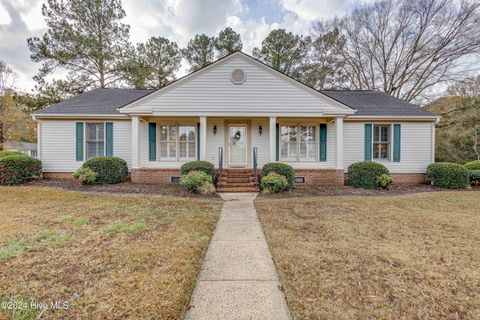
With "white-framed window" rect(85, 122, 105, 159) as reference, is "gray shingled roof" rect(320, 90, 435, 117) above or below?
above

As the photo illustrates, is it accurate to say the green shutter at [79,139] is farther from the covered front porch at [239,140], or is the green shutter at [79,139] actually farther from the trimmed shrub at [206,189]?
the trimmed shrub at [206,189]

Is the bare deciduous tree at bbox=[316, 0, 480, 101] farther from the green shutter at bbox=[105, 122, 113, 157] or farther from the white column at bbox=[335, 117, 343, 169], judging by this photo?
the green shutter at bbox=[105, 122, 113, 157]

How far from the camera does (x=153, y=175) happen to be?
10008mm

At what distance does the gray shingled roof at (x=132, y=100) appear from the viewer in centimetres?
1068

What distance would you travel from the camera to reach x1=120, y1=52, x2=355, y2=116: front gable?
983cm

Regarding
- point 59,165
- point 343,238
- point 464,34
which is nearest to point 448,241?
point 343,238

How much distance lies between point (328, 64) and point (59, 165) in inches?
868

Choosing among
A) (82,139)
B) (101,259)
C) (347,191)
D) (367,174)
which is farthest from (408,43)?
(101,259)

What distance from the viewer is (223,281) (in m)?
2.69

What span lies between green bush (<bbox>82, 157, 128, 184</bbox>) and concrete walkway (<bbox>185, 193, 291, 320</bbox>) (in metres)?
7.25

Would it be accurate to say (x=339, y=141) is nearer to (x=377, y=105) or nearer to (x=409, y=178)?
(x=377, y=105)

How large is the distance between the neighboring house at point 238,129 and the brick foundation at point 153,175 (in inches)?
1.6

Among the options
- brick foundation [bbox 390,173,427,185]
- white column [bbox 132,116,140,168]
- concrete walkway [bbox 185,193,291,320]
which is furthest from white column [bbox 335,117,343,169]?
white column [bbox 132,116,140,168]

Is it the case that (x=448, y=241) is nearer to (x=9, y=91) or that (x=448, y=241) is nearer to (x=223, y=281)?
(x=223, y=281)
